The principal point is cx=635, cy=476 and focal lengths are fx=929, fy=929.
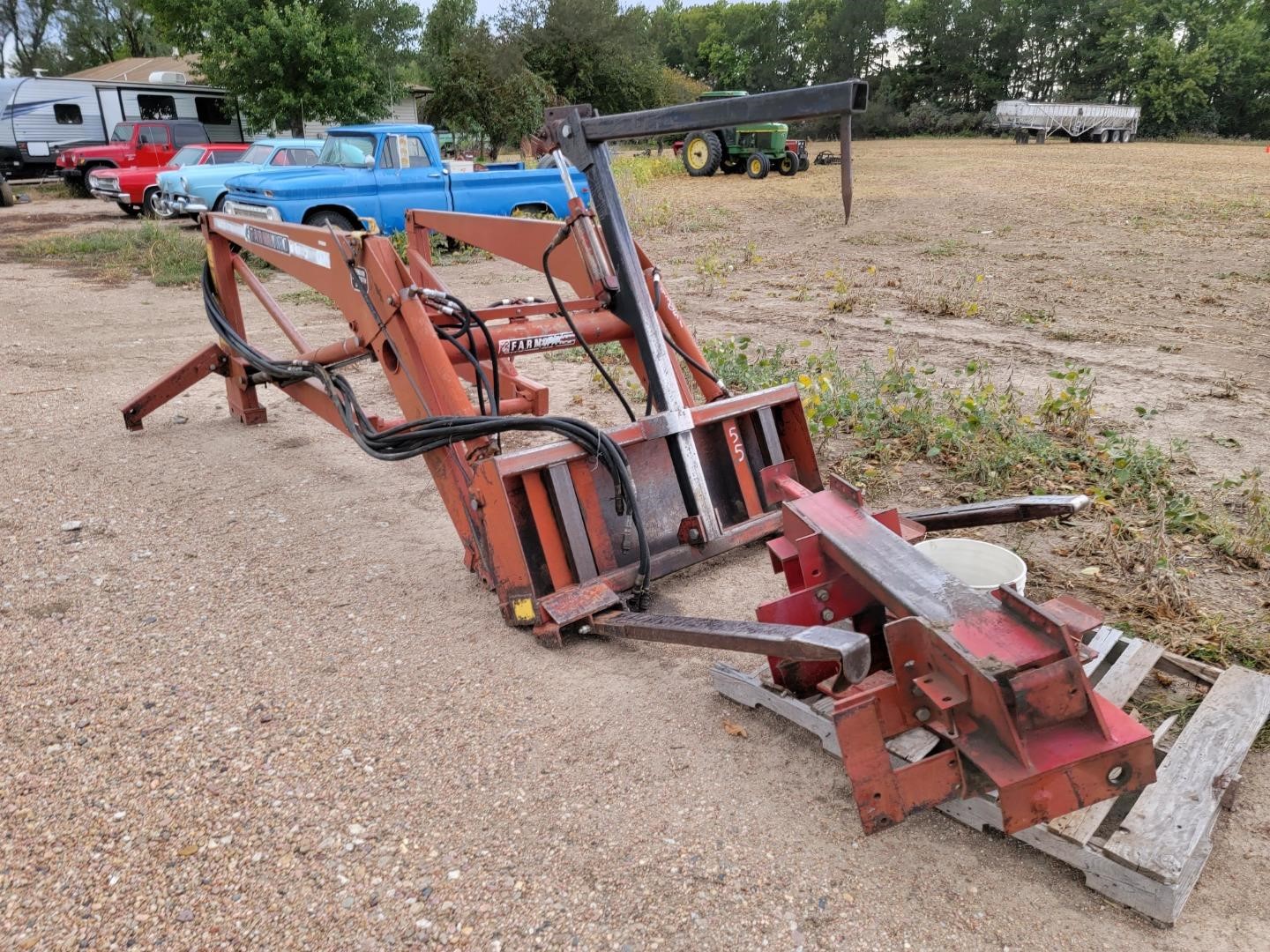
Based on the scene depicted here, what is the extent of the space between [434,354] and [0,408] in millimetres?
4630

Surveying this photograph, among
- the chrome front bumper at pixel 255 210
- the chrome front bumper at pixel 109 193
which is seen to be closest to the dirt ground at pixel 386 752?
the chrome front bumper at pixel 255 210

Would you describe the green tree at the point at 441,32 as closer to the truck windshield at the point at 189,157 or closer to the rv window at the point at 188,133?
the rv window at the point at 188,133

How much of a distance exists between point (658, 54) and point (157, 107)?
27.2 meters

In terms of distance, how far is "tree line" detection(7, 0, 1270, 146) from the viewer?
23.2 metres

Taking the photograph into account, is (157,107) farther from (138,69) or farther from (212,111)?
(138,69)

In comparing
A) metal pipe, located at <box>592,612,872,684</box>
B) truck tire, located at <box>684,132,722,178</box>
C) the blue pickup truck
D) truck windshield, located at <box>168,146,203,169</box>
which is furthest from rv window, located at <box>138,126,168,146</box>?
metal pipe, located at <box>592,612,872,684</box>

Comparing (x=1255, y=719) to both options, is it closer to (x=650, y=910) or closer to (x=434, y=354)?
(x=650, y=910)

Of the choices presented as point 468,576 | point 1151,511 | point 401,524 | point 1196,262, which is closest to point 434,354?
point 468,576

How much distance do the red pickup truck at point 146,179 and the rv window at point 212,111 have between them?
9.18m

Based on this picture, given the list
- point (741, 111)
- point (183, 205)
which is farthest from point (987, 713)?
point (183, 205)

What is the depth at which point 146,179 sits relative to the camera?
16.5m

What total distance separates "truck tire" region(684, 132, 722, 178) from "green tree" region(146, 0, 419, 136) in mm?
8343

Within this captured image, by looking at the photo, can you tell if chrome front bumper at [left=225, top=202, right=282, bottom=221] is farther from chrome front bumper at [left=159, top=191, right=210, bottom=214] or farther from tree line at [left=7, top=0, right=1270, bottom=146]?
tree line at [left=7, top=0, right=1270, bottom=146]

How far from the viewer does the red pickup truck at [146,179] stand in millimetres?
15672
